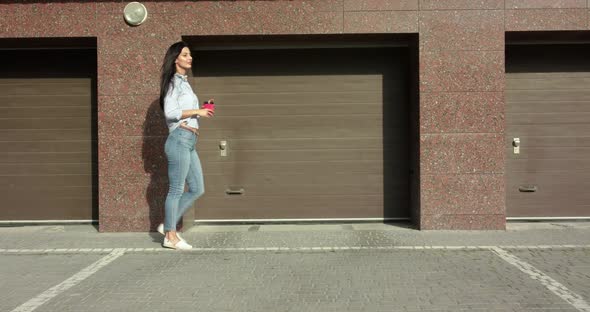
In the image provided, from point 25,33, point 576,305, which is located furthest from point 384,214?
point 25,33

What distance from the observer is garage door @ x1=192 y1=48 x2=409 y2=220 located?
7.12m

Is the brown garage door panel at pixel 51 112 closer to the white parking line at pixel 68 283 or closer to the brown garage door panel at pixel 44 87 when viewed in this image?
the brown garage door panel at pixel 44 87

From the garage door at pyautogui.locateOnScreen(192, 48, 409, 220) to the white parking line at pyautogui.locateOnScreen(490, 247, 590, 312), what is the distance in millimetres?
1968

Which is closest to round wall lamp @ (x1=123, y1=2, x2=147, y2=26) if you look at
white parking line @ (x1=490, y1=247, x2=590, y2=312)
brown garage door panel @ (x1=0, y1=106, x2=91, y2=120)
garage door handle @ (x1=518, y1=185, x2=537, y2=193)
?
brown garage door panel @ (x1=0, y1=106, x2=91, y2=120)

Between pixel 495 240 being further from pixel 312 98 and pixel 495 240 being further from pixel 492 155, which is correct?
pixel 312 98

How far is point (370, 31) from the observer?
6.52 m

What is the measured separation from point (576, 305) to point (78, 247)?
4.82 meters

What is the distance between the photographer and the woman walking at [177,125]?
18.2 ft

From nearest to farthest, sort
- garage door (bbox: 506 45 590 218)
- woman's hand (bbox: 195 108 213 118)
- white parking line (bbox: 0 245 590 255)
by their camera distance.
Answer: woman's hand (bbox: 195 108 213 118) → white parking line (bbox: 0 245 590 255) → garage door (bbox: 506 45 590 218)

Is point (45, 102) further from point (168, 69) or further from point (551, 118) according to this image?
point (551, 118)

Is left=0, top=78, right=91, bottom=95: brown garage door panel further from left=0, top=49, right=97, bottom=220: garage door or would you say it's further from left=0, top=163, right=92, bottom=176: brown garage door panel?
left=0, top=163, right=92, bottom=176: brown garage door panel

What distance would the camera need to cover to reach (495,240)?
6008 mm

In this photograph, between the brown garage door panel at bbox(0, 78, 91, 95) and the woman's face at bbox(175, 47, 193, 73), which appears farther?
the brown garage door panel at bbox(0, 78, 91, 95)

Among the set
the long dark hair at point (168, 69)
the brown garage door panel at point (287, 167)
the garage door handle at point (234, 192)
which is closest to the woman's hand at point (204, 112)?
the long dark hair at point (168, 69)
